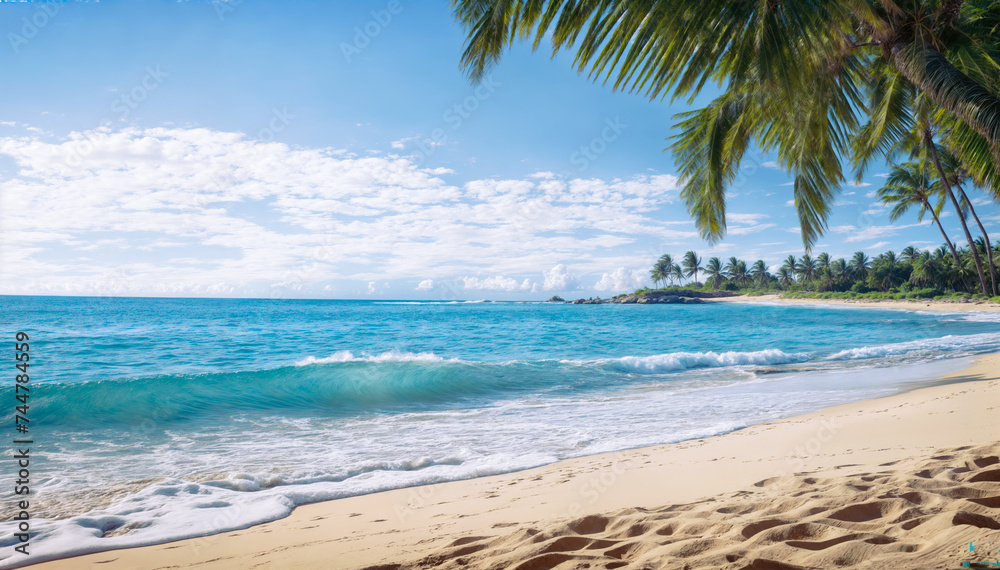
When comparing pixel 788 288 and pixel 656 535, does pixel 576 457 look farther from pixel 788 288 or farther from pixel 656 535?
pixel 788 288

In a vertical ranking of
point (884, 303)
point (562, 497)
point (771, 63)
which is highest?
point (771, 63)

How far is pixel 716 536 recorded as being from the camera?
259cm

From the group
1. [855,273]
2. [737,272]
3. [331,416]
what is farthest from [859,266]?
[331,416]

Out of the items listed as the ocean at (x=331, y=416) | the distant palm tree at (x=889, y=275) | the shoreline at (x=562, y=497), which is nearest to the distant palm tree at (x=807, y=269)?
the distant palm tree at (x=889, y=275)

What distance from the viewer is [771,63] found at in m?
3.26

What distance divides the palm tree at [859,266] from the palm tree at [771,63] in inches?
3575

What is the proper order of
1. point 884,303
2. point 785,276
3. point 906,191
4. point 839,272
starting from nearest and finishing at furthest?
1. point 906,191
2. point 884,303
3. point 839,272
4. point 785,276

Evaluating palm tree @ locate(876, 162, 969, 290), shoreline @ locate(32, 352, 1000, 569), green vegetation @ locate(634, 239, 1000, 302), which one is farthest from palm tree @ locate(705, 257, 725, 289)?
shoreline @ locate(32, 352, 1000, 569)

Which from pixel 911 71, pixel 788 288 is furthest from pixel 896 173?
pixel 788 288

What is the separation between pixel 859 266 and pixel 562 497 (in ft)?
318

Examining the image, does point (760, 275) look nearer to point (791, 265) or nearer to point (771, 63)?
point (791, 265)

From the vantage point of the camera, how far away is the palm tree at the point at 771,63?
331 centimetres

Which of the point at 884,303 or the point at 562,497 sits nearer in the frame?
the point at 562,497

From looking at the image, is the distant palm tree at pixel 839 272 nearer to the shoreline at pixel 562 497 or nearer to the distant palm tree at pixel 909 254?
the distant palm tree at pixel 909 254
